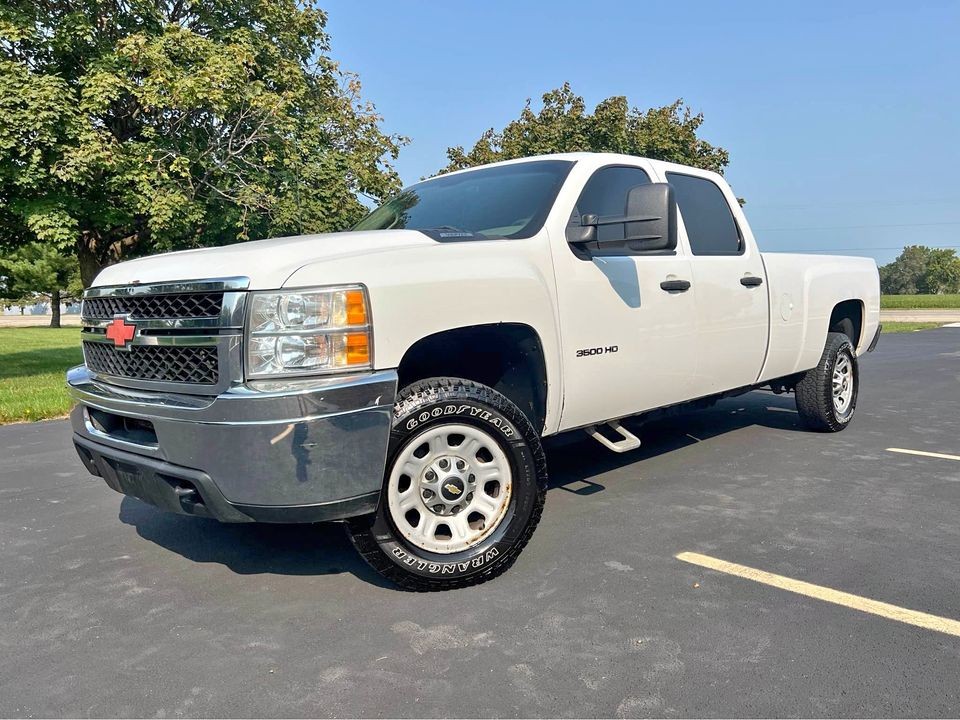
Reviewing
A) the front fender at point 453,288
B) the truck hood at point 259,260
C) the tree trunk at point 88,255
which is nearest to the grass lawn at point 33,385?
the tree trunk at point 88,255

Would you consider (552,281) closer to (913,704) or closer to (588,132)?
(913,704)

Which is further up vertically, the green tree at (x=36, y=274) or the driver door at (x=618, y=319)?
the green tree at (x=36, y=274)

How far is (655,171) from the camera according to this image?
4.62 metres

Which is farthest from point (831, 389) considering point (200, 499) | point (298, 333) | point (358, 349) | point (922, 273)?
point (922, 273)

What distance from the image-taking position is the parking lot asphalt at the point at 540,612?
2348 mm

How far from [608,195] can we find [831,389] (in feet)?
10.3

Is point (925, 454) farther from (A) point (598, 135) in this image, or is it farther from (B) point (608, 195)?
(A) point (598, 135)

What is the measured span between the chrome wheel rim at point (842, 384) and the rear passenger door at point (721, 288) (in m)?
1.51

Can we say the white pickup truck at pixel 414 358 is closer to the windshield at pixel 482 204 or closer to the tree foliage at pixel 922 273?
the windshield at pixel 482 204

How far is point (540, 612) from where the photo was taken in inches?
115

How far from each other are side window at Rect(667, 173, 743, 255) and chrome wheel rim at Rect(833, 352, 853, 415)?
191 centimetres

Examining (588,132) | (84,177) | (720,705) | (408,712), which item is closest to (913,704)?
(720,705)

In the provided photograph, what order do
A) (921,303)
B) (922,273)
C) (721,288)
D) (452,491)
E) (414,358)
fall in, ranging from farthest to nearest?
1. (922,273)
2. (921,303)
3. (721,288)
4. (414,358)
5. (452,491)

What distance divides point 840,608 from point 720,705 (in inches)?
37.3
